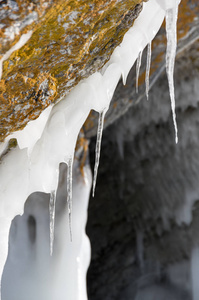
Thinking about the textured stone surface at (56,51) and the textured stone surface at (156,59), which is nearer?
the textured stone surface at (56,51)

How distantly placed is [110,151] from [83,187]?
0.55m

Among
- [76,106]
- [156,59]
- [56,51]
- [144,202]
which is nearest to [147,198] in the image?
[144,202]

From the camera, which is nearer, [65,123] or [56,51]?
[56,51]

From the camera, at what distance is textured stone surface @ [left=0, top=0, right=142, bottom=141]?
0.87 meters

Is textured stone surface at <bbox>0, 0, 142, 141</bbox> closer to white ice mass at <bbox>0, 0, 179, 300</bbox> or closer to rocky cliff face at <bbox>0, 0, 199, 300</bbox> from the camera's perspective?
white ice mass at <bbox>0, 0, 179, 300</bbox>

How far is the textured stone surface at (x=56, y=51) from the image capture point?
34.3 inches

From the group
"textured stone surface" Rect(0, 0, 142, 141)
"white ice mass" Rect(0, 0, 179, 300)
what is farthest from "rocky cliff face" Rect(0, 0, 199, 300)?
"textured stone surface" Rect(0, 0, 142, 141)

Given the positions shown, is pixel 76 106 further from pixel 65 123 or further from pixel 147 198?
pixel 147 198

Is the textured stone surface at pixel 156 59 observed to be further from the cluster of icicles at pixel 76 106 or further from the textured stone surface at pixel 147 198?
the cluster of icicles at pixel 76 106

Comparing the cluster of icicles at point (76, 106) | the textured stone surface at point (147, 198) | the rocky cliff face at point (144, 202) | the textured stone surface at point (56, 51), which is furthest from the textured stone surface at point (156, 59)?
the textured stone surface at point (56, 51)

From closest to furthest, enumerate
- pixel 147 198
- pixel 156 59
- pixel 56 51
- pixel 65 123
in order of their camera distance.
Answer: pixel 56 51 → pixel 65 123 → pixel 156 59 → pixel 147 198

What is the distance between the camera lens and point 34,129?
1.15m

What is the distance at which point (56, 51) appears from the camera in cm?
97

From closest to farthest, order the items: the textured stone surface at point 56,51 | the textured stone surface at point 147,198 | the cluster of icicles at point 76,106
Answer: the textured stone surface at point 56,51, the cluster of icicles at point 76,106, the textured stone surface at point 147,198
